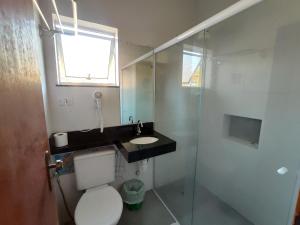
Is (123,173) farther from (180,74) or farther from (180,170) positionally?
(180,74)

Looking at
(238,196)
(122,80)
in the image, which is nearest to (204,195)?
(238,196)

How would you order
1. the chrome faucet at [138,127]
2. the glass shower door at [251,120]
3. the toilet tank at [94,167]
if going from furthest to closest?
the chrome faucet at [138,127]
the toilet tank at [94,167]
the glass shower door at [251,120]

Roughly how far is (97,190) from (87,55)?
150 cm

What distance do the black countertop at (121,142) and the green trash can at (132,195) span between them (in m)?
0.66

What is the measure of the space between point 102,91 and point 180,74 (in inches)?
41.4

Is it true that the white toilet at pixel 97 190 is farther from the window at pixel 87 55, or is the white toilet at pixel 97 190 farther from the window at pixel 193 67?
the window at pixel 193 67

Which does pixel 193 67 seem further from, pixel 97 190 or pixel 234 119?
pixel 97 190

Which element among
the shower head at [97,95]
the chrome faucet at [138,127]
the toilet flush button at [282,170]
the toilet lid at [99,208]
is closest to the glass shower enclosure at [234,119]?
the toilet flush button at [282,170]

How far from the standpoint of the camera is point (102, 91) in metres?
1.72

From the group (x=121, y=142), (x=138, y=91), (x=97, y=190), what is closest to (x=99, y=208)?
(x=97, y=190)

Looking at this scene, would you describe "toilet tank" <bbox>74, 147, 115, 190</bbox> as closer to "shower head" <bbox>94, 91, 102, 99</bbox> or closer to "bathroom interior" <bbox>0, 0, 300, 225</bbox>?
"bathroom interior" <bbox>0, 0, 300, 225</bbox>

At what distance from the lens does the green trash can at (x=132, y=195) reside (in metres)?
1.86

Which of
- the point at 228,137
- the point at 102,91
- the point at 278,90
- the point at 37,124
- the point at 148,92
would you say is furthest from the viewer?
the point at 148,92

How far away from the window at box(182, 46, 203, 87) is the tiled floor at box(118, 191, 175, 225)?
163cm
